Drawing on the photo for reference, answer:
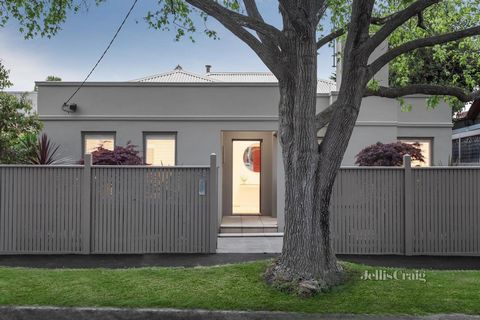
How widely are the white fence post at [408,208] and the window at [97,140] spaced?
8.01 m

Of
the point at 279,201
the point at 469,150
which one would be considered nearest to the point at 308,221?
the point at 279,201

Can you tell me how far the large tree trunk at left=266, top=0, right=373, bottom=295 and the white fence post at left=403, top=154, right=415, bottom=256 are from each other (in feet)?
10.5

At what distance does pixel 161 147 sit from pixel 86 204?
3854 millimetres

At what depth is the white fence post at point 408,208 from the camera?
361 inches

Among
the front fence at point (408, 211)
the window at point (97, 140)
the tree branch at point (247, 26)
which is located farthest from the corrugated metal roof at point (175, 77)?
the tree branch at point (247, 26)

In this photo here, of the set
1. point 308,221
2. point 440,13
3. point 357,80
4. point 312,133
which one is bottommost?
point 308,221

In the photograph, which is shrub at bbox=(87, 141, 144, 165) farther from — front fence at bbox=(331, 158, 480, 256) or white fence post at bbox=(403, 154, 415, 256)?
white fence post at bbox=(403, 154, 415, 256)

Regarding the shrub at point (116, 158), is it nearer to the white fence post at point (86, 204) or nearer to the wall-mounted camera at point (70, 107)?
the white fence post at point (86, 204)

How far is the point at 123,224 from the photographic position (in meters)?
9.36

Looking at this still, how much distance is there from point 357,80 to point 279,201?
639cm

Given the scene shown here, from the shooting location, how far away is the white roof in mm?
16531

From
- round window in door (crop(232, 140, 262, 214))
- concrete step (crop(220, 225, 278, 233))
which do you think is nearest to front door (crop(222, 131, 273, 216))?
round window in door (crop(232, 140, 262, 214))

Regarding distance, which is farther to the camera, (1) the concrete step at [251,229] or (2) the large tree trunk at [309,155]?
(1) the concrete step at [251,229]

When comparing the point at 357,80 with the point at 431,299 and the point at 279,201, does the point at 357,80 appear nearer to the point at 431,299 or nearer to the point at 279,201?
the point at 431,299
